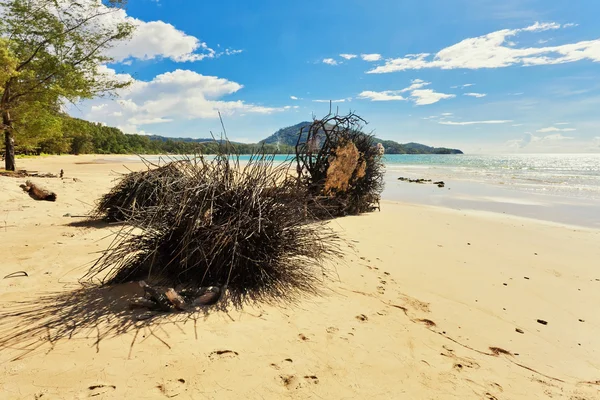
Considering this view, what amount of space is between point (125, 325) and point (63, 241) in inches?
148

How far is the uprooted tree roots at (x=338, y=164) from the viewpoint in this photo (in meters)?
8.73

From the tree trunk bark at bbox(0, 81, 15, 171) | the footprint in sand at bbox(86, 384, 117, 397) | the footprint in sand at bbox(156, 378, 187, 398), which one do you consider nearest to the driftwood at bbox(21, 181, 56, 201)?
the tree trunk bark at bbox(0, 81, 15, 171)

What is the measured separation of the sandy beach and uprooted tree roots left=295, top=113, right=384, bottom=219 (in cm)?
405

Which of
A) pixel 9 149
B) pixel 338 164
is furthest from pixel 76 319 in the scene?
pixel 9 149

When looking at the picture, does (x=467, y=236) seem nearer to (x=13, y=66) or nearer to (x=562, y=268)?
(x=562, y=268)

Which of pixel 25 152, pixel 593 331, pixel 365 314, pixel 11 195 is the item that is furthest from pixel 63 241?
pixel 25 152

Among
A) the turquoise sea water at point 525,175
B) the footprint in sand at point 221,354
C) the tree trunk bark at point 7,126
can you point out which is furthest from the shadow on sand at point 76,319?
the tree trunk bark at point 7,126

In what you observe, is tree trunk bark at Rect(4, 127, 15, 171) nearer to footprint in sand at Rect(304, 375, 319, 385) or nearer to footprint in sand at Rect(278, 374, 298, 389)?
footprint in sand at Rect(278, 374, 298, 389)

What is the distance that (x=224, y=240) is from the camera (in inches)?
122

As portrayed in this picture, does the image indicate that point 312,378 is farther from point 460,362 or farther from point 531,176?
point 531,176

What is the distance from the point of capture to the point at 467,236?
7133 mm

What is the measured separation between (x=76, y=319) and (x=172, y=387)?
1.25 metres

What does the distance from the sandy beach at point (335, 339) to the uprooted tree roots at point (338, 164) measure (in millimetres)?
4049

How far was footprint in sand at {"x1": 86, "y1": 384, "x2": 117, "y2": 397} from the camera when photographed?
191cm
